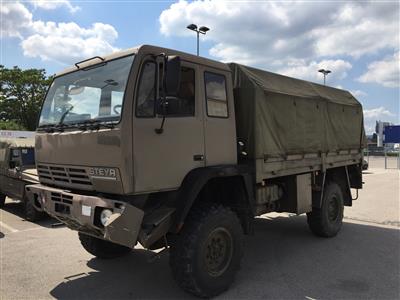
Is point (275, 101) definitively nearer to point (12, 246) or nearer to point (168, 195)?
point (168, 195)

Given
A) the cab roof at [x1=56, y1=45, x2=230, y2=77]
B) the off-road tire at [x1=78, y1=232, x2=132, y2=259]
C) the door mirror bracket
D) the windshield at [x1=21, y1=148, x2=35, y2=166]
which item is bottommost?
the off-road tire at [x1=78, y1=232, x2=132, y2=259]

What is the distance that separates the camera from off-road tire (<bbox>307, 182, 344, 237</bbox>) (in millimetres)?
7945

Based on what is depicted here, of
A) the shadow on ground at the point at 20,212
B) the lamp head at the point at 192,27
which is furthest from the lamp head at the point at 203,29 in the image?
the shadow on ground at the point at 20,212

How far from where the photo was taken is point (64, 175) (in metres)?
5.10

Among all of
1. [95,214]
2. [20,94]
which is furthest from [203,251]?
[20,94]

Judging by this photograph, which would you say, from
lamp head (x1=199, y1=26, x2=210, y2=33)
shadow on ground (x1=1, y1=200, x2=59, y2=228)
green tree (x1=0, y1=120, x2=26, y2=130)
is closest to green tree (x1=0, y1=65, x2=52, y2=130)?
green tree (x1=0, y1=120, x2=26, y2=130)

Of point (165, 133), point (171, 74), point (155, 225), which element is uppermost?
point (171, 74)

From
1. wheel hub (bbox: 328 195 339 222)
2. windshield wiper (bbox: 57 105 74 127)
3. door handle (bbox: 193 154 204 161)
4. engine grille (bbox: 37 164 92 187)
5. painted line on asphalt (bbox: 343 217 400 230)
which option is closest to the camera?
engine grille (bbox: 37 164 92 187)

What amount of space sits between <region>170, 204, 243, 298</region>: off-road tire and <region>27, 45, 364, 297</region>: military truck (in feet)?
0.04

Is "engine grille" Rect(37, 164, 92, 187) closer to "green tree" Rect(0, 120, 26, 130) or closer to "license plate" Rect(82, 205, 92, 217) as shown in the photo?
"license plate" Rect(82, 205, 92, 217)

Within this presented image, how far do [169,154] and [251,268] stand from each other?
248cm

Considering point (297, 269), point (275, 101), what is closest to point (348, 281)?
point (297, 269)

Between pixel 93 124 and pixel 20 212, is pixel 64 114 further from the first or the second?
pixel 20 212

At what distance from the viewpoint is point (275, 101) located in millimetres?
6355
